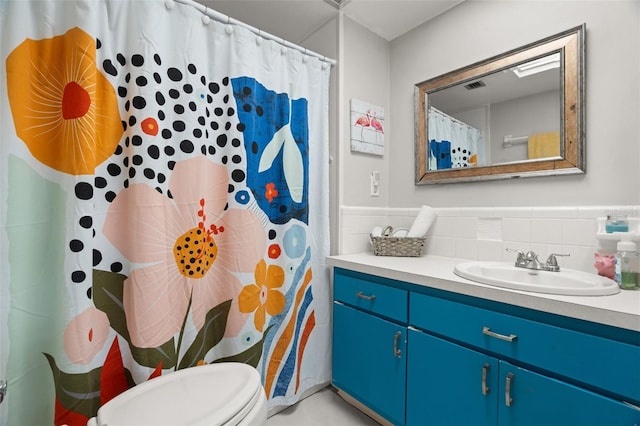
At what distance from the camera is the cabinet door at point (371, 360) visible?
1.38 metres

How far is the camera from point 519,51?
1.50m

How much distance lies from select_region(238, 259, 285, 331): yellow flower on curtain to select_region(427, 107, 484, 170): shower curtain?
117cm

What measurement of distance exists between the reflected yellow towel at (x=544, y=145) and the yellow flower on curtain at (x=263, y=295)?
142cm

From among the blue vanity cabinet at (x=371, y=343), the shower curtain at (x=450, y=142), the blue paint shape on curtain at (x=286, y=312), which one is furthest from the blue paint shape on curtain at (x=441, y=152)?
the blue paint shape on curtain at (x=286, y=312)

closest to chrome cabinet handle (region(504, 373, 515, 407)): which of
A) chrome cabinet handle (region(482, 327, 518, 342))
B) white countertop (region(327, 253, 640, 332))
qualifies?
chrome cabinet handle (region(482, 327, 518, 342))

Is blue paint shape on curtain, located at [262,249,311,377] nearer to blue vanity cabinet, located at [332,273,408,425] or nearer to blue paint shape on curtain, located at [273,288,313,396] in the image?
blue paint shape on curtain, located at [273,288,313,396]

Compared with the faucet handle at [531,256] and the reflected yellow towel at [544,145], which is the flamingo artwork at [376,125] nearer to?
the reflected yellow towel at [544,145]

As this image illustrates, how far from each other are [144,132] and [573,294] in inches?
64.8

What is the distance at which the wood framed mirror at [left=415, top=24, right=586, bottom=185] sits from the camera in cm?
135

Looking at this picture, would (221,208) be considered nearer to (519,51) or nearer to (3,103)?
(3,103)

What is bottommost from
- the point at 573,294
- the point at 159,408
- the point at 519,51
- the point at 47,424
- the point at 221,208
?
the point at 47,424

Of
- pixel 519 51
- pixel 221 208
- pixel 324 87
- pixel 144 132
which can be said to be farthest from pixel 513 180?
pixel 144 132

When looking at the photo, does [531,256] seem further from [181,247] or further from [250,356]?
[181,247]

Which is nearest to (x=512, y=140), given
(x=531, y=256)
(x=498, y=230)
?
(x=498, y=230)
